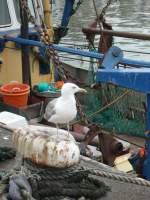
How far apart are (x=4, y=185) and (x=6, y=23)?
5.18 metres

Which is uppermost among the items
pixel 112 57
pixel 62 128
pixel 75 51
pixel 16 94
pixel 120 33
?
pixel 112 57

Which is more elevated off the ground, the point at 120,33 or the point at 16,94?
the point at 120,33

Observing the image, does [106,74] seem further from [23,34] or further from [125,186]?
[23,34]

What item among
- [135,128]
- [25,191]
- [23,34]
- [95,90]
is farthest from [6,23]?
[25,191]

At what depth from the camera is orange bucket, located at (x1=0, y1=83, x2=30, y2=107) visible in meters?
7.30

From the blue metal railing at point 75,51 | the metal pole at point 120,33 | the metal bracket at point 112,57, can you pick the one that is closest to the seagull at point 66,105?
the metal bracket at point 112,57

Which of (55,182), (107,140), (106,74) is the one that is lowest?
(107,140)

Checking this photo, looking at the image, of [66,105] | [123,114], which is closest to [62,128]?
[123,114]

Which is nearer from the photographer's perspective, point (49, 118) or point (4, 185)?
point (4, 185)

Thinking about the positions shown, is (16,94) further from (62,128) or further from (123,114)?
(123,114)

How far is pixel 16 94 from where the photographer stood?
7281mm

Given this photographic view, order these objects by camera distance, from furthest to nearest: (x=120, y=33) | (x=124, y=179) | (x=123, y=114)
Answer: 1. (x=123, y=114)
2. (x=120, y=33)
3. (x=124, y=179)

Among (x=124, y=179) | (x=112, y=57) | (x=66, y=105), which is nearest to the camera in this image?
(x=124, y=179)

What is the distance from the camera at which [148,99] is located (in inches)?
154
